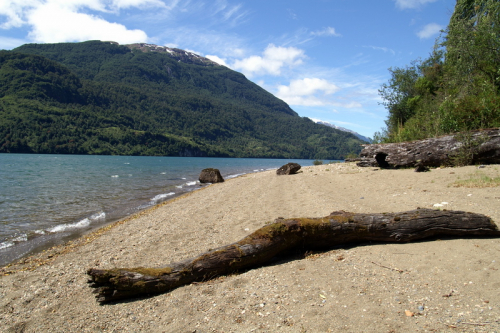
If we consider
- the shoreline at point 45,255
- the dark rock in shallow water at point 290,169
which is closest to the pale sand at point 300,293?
the shoreline at point 45,255

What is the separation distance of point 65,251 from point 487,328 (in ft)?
36.4

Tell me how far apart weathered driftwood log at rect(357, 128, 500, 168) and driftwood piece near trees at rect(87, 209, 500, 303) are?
9519 millimetres

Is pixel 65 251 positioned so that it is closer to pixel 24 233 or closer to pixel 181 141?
pixel 24 233

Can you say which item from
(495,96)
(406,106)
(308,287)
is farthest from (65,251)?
(406,106)

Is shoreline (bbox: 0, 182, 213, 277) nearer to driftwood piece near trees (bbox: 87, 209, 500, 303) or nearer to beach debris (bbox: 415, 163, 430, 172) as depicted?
driftwood piece near trees (bbox: 87, 209, 500, 303)

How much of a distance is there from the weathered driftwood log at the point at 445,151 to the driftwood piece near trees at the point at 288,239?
9.52m

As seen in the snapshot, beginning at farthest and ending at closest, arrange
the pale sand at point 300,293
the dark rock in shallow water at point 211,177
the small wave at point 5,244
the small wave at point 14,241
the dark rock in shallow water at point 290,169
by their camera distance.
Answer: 1. the dark rock in shallow water at point 211,177
2. the dark rock in shallow water at point 290,169
3. the small wave at point 14,241
4. the small wave at point 5,244
5. the pale sand at point 300,293

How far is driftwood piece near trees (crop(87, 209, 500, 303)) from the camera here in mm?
5305

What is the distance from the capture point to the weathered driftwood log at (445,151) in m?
13.1

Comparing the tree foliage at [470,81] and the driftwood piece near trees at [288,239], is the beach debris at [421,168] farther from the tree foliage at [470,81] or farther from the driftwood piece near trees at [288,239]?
the driftwood piece near trees at [288,239]

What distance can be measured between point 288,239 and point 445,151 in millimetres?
12824

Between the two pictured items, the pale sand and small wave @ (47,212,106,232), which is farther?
small wave @ (47,212,106,232)

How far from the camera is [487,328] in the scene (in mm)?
3193

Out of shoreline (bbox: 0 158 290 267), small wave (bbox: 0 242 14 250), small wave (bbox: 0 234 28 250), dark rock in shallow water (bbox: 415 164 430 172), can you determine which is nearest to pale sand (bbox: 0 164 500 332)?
shoreline (bbox: 0 158 290 267)
